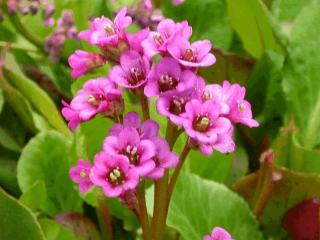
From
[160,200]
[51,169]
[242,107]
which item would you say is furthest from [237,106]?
[51,169]

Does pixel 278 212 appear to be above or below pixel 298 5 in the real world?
below

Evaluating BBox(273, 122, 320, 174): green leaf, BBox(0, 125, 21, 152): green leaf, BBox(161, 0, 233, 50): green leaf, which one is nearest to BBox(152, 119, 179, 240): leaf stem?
BBox(273, 122, 320, 174): green leaf

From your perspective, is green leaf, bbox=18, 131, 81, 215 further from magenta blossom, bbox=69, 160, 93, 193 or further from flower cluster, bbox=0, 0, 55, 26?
magenta blossom, bbox=69, 160, 93, 193

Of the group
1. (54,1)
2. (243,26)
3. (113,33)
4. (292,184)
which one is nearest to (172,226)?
(292,184)

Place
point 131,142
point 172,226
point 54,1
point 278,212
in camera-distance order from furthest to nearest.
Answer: point 54,1, point 278,212, point 172,226, point 131,142

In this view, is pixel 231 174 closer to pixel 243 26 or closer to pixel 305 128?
pixel 305 128
